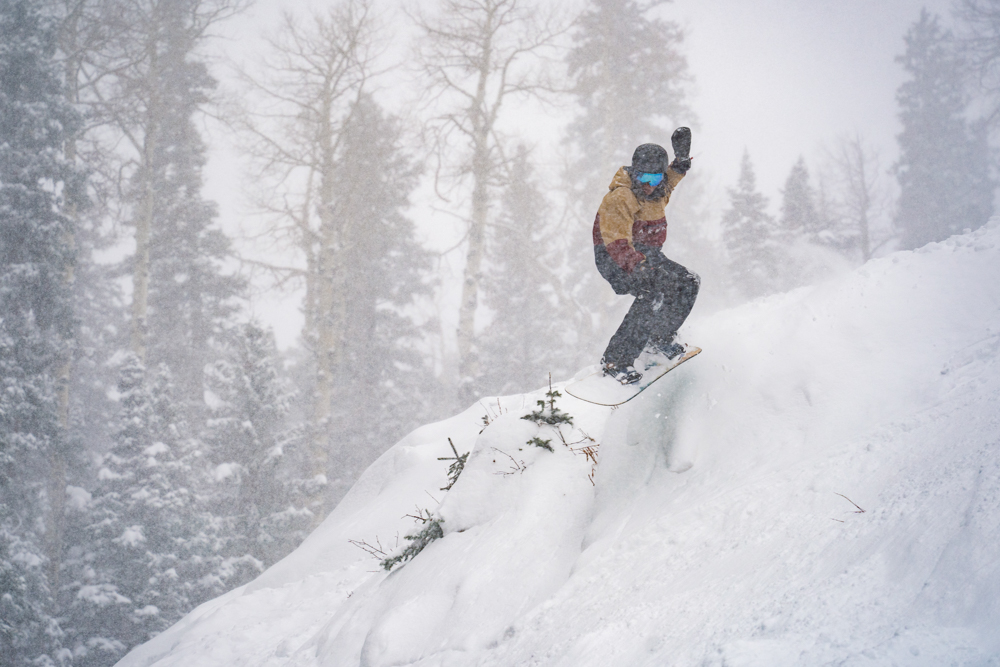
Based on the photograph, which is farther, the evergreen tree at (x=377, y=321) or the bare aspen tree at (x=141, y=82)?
the evergreen tree at (x=377, y=321)

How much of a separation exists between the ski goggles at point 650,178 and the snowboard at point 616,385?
1.25 m

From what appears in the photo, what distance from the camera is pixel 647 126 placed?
22047 millimetres

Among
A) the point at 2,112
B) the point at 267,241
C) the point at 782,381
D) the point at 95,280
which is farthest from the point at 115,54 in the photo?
the point at 782,381

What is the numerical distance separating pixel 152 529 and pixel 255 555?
263 cm

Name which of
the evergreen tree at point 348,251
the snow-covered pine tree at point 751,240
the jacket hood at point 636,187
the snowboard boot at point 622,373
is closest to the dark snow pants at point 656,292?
the snowboard boot at point 622,373

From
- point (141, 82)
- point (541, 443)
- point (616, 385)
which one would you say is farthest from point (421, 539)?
point (141, 82)

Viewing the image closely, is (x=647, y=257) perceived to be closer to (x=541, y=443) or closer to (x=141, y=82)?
(x=541, y=443)

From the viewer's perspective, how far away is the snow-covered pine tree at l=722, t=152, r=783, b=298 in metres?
21.8

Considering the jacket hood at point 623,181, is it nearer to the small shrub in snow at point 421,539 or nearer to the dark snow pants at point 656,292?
the dark snow pants at point 656,292

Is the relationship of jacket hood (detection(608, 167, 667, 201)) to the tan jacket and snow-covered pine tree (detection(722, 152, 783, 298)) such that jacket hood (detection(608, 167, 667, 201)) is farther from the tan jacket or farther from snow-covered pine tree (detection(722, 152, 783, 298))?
snow-covered pine tree (detection(722, 152, 783, 298))

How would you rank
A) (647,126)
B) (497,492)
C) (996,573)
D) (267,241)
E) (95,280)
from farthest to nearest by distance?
(95,280), (647,126), (267,241), (497,492), (996,573)

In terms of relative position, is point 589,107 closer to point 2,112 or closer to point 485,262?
point 485,262

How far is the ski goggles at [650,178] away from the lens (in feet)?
13.5

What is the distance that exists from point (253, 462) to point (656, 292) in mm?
13956
